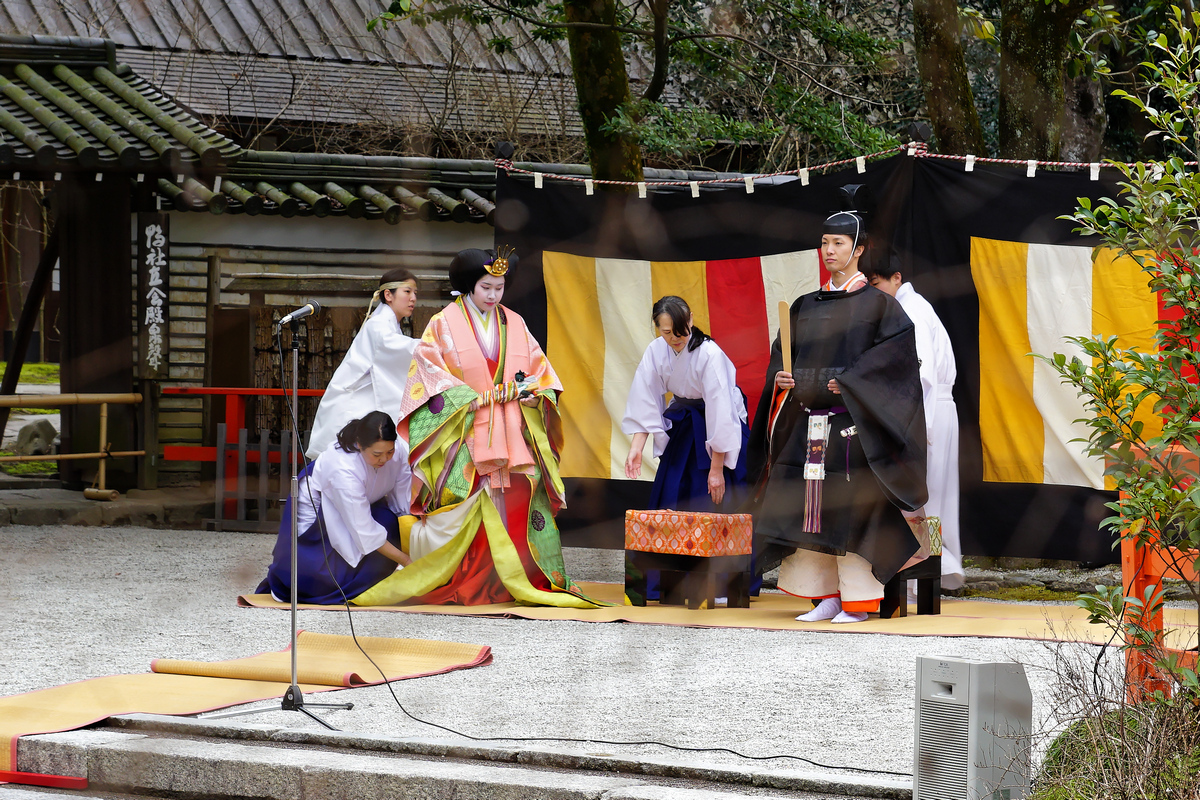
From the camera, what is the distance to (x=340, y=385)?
7441mm

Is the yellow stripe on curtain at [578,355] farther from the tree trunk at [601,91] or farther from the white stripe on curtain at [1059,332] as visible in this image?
the white stripe on curtain at [1059,332]

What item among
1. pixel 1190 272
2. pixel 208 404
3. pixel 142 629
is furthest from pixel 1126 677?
pixel 208 404

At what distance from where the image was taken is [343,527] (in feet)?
19.5

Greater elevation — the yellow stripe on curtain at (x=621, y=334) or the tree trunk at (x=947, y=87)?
the tree trunk at (x=947, y=87)

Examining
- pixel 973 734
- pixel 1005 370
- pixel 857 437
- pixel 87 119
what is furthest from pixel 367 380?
pixel 973 734

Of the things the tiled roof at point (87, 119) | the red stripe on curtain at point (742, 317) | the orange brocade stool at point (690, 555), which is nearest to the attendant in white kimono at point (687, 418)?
the orange brocade stool at point (690, 555)

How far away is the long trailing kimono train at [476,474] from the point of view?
19.6ft

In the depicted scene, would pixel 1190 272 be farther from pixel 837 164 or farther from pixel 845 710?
pixel 837 164

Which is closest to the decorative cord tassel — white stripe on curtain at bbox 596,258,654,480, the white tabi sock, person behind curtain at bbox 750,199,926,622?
person behind curtain at bbox 750,199,926,622

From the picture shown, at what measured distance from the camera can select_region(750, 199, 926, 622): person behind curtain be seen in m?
5.37

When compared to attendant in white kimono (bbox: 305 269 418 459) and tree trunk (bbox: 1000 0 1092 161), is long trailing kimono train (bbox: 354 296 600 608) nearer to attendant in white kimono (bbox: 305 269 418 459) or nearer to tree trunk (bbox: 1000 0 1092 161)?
attendant in white kimono (bbox: 305 269 418 459)

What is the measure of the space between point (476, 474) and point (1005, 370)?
2370 mm

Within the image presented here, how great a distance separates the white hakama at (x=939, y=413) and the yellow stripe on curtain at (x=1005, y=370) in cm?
21

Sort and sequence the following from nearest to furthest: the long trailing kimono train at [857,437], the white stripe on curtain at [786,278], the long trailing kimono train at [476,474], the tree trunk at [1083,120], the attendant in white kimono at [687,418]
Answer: the long trailing kimono train at [857,437]
the long trailing kimono train at [476,474]
the attendant in white kimono at [687,418]
the white stripe on curtain at [786,278]
the tree trunk at [1083,120]
